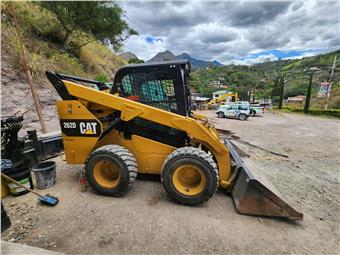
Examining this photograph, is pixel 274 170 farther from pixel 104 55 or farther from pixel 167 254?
pixel 104 55

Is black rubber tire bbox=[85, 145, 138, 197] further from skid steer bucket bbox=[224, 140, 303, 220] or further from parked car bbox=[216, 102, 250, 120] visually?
parked car bbox=[216, 102, 250, 120]

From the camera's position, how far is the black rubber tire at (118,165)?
2.73 m

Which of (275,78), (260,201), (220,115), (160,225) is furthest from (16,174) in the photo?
(275,78)

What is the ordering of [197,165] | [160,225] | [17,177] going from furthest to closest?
[17,177] < [197,165] < [160,225]

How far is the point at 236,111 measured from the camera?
16.5m

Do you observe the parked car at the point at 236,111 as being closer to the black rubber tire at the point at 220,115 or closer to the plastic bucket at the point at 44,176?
the black rubber tire at the point at 220,115

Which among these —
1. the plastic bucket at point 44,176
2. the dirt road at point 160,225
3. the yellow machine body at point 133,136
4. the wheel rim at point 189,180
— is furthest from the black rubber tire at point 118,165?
the plastic bucket at point 44,176

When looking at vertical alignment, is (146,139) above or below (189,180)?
above

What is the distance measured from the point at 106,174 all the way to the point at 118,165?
474mm

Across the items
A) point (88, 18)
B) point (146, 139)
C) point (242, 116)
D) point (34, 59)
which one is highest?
point (88, 18)

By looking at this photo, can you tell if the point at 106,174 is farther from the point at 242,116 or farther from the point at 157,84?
the point at 242,116

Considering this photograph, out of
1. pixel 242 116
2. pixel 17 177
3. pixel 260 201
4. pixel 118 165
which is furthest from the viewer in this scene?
pixel 242 116

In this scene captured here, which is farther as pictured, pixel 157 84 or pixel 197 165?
pixel 157 84

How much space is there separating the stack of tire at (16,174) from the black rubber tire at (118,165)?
103 cm
